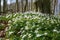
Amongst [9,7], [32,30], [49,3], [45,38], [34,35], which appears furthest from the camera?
[9,7]

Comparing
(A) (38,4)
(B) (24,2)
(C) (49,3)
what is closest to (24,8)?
(B) (24,2)

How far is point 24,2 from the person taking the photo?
18.9m

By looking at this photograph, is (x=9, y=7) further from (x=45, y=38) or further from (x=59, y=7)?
(x=45, y=38)

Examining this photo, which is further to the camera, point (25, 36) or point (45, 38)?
point (25, 36)

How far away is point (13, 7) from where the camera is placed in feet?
Result: 62.6

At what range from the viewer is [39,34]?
14.1 feet

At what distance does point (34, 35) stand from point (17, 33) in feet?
3.06

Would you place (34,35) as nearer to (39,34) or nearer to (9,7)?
(39,34)

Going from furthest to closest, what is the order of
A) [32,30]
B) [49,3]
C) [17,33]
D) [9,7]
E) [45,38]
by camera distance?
1. [9,7]
2. [49,3]
3. [17,33]
4. [32,30]
5. [45,38]

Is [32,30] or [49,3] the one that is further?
[49,3]

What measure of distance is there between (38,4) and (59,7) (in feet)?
14.6

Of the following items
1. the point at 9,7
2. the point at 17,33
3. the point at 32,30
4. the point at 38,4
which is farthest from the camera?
the point at 9,7

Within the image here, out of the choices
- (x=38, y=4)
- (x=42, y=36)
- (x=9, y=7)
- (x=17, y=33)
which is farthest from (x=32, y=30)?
(x=9, y=7)

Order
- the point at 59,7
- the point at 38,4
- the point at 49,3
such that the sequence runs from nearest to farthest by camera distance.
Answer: the point at 59,7, the point at 49,3, the point at 38,4
